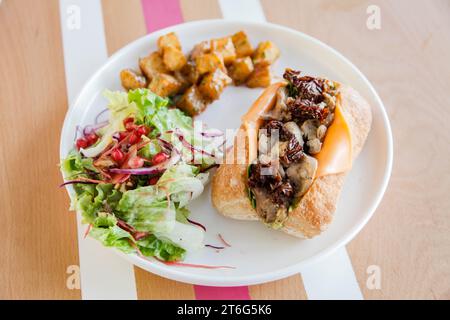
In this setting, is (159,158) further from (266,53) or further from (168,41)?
(266,53)

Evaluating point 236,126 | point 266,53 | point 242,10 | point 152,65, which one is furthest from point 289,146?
point 242,10

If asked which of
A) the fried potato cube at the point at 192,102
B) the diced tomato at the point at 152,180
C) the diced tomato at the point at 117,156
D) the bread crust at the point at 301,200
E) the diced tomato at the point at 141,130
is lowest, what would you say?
the bread crust at the point at 301,200

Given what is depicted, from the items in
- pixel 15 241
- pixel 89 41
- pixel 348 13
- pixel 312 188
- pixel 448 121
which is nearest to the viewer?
pixel 312 188

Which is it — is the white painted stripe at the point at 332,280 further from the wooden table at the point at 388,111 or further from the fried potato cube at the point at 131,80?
the fried potato cube at the point at 131,80

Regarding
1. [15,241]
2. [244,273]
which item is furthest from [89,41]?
[244,273]

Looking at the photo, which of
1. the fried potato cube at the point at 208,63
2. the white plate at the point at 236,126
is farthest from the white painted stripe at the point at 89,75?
the fried potato cube at the point at 208,63

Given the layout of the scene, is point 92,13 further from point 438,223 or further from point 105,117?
point 438,223
